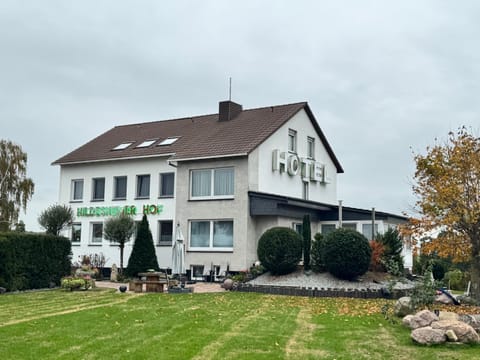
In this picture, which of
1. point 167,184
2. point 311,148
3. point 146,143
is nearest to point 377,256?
point 311,148

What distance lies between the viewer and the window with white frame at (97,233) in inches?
1316

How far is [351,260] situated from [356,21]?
958 cm

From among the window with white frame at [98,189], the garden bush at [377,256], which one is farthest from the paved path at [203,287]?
the window with white frame at [98,189]

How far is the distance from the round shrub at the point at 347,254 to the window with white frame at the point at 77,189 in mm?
17344

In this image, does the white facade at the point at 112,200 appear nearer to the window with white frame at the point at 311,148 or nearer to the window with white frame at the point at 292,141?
the window with white frame at the point at 292,141

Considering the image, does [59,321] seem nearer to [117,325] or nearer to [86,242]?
[117,325]

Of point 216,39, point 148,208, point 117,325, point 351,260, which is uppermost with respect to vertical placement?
point 216,39

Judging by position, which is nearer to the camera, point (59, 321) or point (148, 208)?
point (59, 321)

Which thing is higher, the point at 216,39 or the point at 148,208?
the point at 216,39

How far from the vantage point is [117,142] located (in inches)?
1411

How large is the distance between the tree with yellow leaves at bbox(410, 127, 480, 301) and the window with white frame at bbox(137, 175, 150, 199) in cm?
1707

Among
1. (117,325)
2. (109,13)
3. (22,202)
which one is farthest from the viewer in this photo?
(22,202)

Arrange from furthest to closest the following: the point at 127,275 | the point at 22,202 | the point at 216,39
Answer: the point at 22,202 → the point at 127,275 → the point at 216,39

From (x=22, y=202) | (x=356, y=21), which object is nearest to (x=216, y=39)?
(x=356, y=21)
